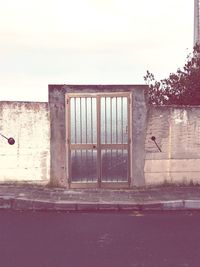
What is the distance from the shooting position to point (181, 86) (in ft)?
124

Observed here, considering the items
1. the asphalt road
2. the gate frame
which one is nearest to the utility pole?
the gate frame

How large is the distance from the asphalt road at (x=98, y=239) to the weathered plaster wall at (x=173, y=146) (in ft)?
9.37

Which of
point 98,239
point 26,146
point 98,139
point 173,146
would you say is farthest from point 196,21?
point 98,239

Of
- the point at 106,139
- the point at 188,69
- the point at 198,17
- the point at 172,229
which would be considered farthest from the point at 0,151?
the point at 198,17

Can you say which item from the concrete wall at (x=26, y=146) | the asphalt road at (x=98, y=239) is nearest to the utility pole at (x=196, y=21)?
the concrete wall at (x=26, y=146)

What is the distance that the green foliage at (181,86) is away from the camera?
116 feet

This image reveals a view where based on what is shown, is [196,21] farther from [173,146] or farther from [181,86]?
[173,146]

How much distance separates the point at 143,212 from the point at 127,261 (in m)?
3.89

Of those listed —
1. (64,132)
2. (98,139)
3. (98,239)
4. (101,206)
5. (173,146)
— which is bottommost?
(98,239)

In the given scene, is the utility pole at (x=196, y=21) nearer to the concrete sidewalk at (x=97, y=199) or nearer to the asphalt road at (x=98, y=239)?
the concrete sidewalk at (x=97, y=199)

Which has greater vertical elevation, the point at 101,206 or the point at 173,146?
the point at 173,146

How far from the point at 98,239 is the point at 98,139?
5.28 m

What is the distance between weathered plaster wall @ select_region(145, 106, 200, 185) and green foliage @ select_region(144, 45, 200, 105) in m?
21.8

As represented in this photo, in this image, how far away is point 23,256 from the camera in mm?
5891
